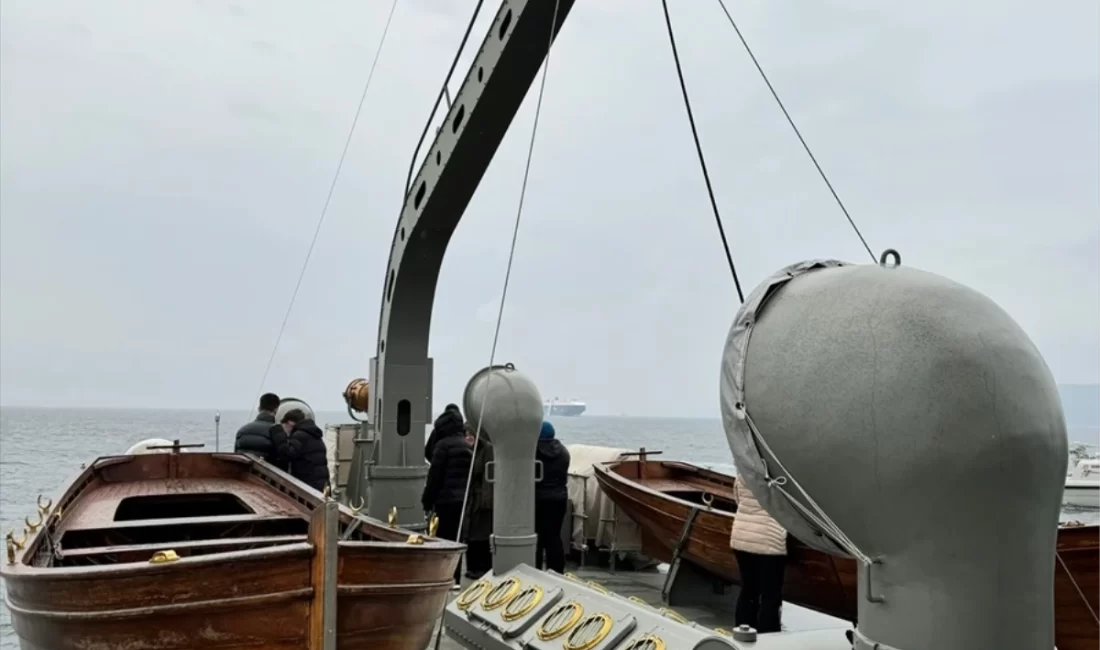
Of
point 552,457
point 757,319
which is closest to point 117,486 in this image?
point 552,457

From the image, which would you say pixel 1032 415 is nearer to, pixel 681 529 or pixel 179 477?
pixel 681 529

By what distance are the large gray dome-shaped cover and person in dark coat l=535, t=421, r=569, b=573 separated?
5.20 meters

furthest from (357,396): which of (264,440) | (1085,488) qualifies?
(1085,488)

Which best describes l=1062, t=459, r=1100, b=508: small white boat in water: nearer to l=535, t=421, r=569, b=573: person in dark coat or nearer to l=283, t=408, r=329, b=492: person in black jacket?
l=535, t=421, r=569, b=573: person in dark coat

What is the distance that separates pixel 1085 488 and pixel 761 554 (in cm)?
2869

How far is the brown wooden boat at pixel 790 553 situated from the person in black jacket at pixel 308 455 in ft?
9.60

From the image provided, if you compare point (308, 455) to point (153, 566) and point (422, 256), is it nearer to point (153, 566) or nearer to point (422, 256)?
point (422, 256)

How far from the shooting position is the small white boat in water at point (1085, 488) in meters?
29.5

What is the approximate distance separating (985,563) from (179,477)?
29.8 ft

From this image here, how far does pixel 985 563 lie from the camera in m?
2.38

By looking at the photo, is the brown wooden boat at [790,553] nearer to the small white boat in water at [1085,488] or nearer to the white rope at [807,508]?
the white rope at [807,508]

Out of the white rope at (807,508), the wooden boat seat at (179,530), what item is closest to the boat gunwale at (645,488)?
the wooden boat seat at (179,530)

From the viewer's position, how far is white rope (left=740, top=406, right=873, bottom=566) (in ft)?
8.49

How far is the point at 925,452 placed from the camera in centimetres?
239
